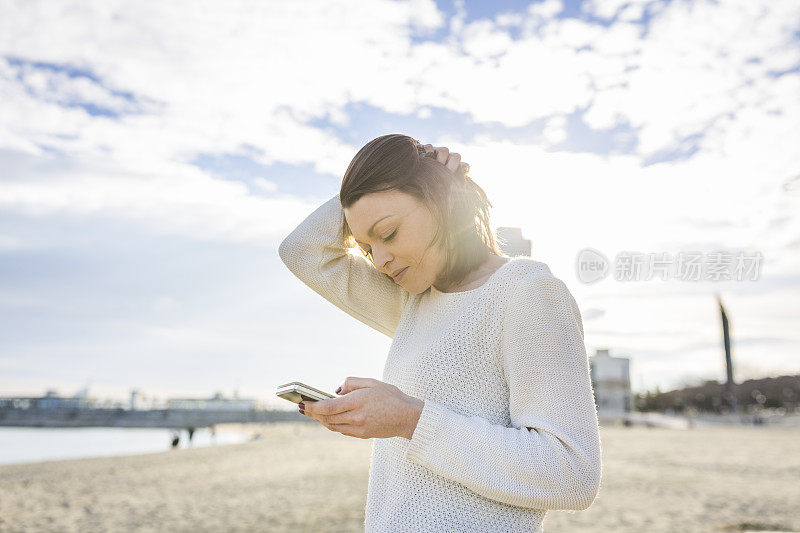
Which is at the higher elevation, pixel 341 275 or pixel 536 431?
pixel 341 275

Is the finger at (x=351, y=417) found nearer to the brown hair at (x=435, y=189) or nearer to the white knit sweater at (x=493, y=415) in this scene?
the white knit sweater at (x=493, y=415)

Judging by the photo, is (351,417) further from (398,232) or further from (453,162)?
(453,162)

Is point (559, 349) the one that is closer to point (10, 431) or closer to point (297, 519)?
point (297, 519)

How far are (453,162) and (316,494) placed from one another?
11491 mm

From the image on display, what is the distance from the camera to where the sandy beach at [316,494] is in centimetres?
906

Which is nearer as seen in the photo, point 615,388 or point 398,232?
point 398,232

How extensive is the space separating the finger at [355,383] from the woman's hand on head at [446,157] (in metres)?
0.62

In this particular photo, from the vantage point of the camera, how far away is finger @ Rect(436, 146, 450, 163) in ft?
4.99

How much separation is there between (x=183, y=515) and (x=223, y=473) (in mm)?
6917

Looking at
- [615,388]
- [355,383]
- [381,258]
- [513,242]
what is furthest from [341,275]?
[615,388]

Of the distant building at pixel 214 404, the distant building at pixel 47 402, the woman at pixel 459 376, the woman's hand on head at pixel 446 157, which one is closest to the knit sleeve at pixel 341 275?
the woman at pixel 459 376

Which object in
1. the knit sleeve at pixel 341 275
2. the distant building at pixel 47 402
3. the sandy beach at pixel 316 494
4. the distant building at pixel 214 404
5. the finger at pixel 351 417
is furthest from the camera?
the distant building at pixel 47 402

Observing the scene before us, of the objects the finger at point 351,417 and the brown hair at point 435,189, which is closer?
the finger at point 351,417

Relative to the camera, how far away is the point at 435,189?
1.47m
